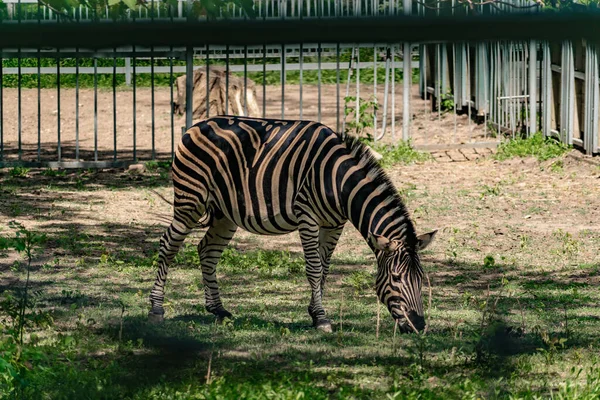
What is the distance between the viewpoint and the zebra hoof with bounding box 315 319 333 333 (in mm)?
6645

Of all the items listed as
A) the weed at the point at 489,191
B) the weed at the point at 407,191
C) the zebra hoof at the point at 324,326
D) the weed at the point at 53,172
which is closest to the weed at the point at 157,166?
the weed at the point at 53,172

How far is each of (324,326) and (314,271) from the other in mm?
398

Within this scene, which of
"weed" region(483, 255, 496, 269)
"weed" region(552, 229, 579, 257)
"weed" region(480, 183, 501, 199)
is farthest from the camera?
"weed" region(480, 183, 501, 199)

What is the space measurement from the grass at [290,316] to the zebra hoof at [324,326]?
0.26 feet

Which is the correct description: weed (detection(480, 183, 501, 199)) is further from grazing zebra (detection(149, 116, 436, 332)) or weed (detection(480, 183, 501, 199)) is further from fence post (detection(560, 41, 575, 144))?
grazing zebra (detection(149, 116, 436, 332))

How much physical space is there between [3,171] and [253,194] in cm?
757

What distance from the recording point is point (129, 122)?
18469 mm

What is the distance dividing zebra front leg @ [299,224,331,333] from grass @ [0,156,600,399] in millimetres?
126

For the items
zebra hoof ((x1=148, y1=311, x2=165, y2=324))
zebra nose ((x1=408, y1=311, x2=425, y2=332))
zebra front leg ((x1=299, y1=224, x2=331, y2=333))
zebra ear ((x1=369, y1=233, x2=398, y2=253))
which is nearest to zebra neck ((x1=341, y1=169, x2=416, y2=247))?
zebra ear ((x1=369, y1=233, x2=398, y2=253))

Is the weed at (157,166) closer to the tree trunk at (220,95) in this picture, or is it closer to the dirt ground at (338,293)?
the dirt ground at (338,293)

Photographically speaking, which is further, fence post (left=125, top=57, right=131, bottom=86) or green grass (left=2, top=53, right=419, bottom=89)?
green grass (left=2, top=53, right=419, bottom=89)

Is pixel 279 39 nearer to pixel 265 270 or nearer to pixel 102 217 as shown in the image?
pixel 265 270

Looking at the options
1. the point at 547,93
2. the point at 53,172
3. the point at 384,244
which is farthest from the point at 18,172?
the point at 384,244

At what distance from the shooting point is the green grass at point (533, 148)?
14.4 meters
